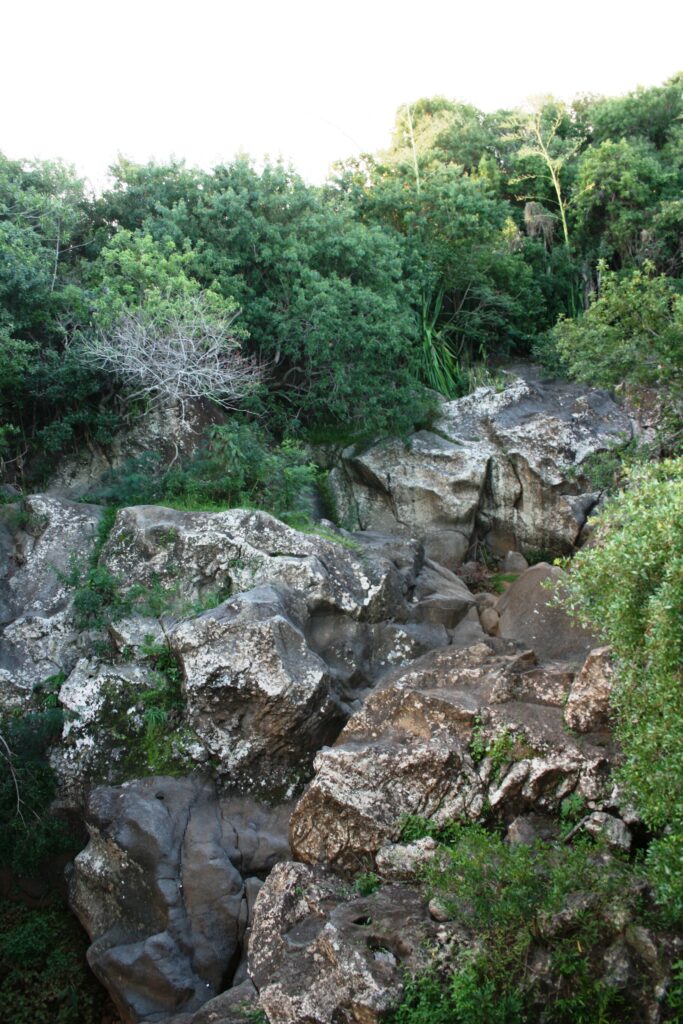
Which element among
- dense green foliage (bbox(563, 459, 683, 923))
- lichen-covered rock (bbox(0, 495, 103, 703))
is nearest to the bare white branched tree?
lichen-covered rock (bbox(0, 495, 103, 703))

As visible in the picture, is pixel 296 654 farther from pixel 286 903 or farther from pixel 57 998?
pixel 57 998

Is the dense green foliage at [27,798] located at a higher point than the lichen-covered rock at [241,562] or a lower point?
lower

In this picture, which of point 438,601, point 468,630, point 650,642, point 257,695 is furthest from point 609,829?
point 438,601

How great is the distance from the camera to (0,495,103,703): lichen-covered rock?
12.9 metres

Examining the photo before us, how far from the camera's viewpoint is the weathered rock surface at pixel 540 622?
40.9ft

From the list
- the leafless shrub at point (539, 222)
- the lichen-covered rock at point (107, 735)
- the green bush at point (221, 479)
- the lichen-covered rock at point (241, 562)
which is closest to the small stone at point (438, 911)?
the lichen-covered rock at point (107, 735)

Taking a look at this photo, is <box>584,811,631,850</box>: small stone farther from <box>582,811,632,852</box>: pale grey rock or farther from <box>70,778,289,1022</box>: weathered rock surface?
<box>70,778,289,1022</box>: weathered rock surface

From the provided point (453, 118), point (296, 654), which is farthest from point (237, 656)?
point (453, 118)

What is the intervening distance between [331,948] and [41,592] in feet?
26.1

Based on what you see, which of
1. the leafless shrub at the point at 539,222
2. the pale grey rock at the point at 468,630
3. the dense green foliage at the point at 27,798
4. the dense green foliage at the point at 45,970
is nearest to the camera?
the dense green foliage at the point at 45,970

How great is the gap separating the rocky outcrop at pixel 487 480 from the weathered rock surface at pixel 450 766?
8.51 meters

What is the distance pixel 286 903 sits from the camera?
890 centimetres

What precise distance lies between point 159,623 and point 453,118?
69.6ft

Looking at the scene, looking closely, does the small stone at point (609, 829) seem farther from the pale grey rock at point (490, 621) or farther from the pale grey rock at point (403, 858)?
the pale grey rock at point (490, 621)
